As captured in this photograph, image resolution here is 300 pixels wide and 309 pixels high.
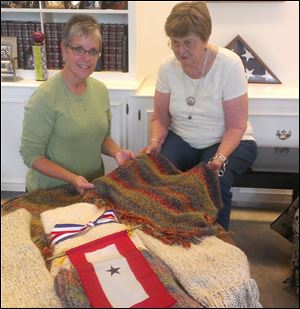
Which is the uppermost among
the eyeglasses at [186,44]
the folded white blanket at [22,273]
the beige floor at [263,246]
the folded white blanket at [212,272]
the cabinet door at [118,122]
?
the eyeglasses at [186,44]

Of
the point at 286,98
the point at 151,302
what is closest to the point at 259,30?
the point at 286,98

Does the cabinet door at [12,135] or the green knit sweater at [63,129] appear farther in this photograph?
the cabinet door at [12,135]

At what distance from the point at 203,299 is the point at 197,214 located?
0.86ft

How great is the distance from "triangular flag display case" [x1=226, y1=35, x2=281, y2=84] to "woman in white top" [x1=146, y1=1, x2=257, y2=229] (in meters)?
0.60

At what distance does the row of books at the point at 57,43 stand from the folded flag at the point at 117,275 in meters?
1.39

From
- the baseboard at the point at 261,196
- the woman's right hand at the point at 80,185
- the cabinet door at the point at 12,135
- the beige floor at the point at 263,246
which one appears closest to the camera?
the woman's right hand at the point at 80,185

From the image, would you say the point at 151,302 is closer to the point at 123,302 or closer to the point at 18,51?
the point at 123,302

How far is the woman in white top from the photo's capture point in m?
1.35

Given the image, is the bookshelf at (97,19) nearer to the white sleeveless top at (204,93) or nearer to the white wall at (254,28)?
the white wall at (254,28)

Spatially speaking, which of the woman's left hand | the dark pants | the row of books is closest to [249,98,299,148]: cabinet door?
the dark pants

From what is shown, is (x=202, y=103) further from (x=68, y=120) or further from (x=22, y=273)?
(x=22, y=273)

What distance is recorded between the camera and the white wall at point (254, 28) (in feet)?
6.72

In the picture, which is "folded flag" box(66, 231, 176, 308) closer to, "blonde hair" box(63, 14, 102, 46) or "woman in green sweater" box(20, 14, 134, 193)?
"woman in green sweater" box(20, 14, 134, 193)

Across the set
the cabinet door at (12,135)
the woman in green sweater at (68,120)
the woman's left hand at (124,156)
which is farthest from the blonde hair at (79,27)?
the cabinet door at (12,135)
